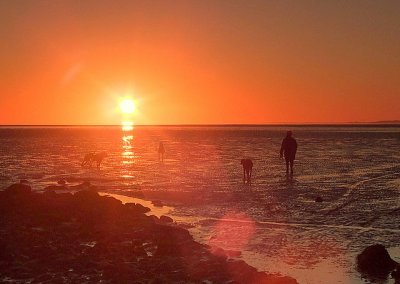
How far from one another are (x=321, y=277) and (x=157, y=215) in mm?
8631

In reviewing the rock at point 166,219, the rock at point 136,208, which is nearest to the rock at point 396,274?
the rock at point 166,219

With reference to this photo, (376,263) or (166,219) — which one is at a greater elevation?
(376,263)

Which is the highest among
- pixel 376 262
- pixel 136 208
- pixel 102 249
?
pixel 376 262

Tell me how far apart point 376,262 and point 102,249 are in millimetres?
7045

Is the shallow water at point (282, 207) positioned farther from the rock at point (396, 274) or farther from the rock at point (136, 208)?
the rock at point (136, 208)

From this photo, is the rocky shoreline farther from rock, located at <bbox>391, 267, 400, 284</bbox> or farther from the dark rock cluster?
rock, located at <bbox>391, 267, 400, 284</bbox>

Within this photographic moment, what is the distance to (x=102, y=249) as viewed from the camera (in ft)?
42.5

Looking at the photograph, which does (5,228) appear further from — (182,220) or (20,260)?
(182,220)

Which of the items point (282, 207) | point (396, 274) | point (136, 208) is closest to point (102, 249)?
point (136, 208)

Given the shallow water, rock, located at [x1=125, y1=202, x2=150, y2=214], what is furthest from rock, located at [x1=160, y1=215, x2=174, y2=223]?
rock, located at [x1=125, y1=202, x2=150, y2=214]

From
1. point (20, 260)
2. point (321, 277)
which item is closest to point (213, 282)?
point (321, 277)

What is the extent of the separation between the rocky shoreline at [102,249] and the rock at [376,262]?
2.06 meters

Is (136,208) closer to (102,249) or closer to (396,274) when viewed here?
(102,249)

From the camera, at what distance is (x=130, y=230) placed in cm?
1541
